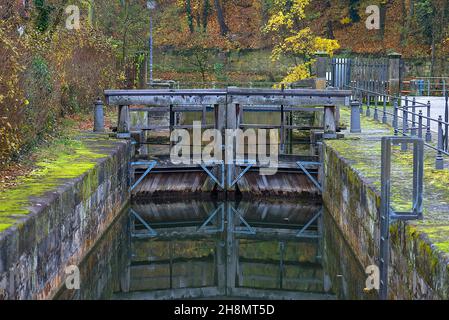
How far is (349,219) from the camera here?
14383 millimetres

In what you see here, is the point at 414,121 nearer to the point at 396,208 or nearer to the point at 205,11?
the point at 396,208

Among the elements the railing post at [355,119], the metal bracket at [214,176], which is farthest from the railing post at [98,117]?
the railing post at [355,119]

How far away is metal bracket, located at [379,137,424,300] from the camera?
366 inches

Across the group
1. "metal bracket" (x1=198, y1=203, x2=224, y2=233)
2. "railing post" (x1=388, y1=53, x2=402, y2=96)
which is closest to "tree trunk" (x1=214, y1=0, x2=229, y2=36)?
"railing post" (x1=388, y1=53, x2=402, y2=96)

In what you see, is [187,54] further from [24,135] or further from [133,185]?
[24,135]

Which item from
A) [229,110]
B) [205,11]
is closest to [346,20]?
[205,11]

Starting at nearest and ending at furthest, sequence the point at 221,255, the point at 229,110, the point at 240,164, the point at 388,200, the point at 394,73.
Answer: the point at 388,200 < the point at 221,255 < the point at 240,164 < the point at 229,110 < the point at 394,73

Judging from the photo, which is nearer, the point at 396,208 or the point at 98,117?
the point at 396,208

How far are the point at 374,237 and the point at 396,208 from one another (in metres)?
1.55

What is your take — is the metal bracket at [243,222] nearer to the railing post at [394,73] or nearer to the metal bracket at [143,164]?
the metal bracket at [143,164]

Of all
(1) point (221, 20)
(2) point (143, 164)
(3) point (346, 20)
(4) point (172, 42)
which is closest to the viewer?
(2) point (143, 164)

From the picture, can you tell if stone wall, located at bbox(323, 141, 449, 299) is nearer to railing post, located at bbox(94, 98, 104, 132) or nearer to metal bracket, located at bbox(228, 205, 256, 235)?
metal bracket, located at bbox(228, 205, 256, 235)

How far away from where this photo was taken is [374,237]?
11438 millimetres

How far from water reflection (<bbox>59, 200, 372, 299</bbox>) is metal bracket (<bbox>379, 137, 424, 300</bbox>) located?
149 cm
